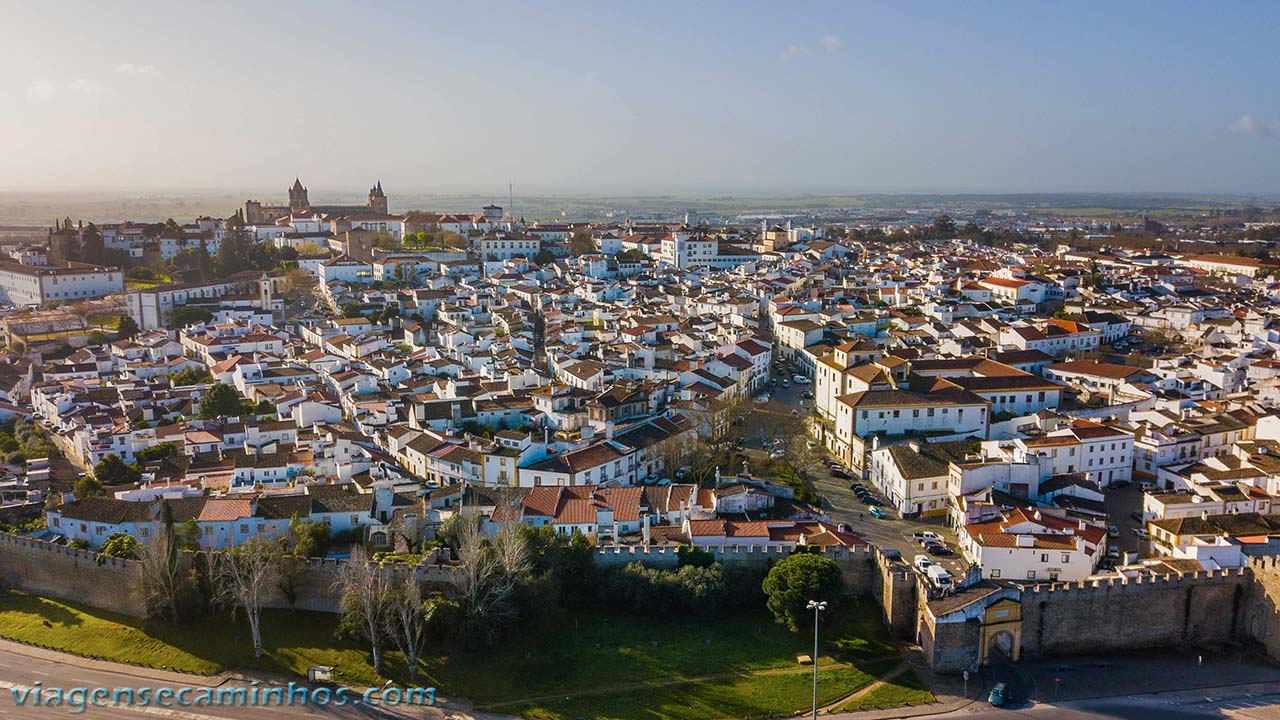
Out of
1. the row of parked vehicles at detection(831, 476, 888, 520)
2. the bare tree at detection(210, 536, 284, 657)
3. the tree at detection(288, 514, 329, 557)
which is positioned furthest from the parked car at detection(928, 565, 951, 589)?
the bare tree at detection(210, 536, 284, 657)

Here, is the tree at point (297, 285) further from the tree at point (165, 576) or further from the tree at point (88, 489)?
the tree at point (165, 576)

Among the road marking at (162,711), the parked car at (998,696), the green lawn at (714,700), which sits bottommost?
the road marking at (162,711)

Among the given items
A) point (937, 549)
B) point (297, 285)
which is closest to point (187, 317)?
point (297, 285)

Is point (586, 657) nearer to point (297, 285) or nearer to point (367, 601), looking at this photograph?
point (367, 601)

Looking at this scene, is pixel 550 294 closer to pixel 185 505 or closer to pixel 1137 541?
pixel 185 505

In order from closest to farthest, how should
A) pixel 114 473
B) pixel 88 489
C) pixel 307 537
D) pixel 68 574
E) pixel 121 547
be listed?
pixel 307 537, pixel 121 547, pixel 68 574, pixel 88 489, pixel 114 473

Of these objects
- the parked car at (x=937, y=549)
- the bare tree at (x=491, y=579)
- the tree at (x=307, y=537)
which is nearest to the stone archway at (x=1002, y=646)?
the parked car at (x=937, y=549)
